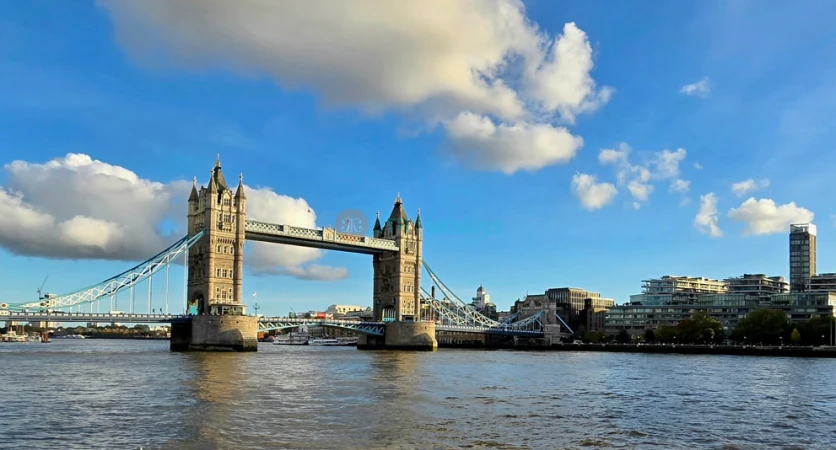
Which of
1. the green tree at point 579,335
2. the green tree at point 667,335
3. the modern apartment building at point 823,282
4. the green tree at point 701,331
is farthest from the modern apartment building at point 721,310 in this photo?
the modern apartment building at point 823,282

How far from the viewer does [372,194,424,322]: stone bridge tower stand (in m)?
123

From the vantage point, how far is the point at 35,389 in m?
41.3

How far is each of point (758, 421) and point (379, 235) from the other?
100616mm

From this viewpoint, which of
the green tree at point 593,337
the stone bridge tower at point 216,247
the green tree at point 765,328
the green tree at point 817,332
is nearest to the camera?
the stone bridge tower at point 216,247

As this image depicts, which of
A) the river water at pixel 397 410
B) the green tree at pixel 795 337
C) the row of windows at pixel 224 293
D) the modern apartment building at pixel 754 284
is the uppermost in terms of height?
the modern apartment building at pixel 754 284

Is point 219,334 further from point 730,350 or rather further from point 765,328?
point 765,328

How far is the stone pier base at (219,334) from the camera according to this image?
9044 cm

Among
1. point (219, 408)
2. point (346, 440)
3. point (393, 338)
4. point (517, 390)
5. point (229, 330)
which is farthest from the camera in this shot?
point (393, 338)

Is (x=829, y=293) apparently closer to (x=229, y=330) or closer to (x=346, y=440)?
(x=229, y=330)

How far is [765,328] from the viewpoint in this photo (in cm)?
12175

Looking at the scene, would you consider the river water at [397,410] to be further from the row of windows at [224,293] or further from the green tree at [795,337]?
the green tree at [795,337]

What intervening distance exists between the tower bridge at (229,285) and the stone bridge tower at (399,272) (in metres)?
0.16

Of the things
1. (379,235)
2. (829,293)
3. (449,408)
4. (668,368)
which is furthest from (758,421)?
(829,293)

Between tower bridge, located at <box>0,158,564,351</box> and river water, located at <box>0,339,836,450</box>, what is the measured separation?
33.2m
